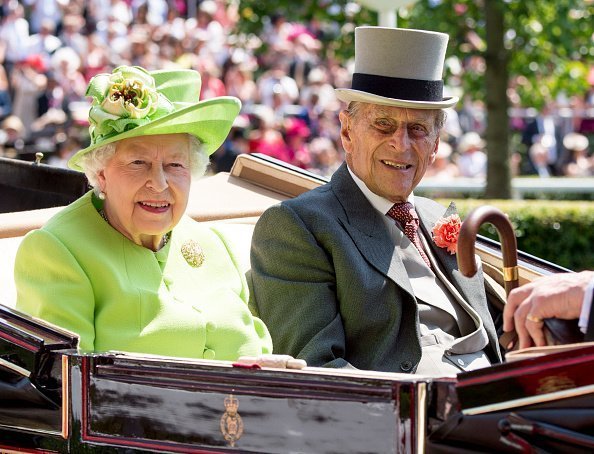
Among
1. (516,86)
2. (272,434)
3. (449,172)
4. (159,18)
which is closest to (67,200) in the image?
(272,434)

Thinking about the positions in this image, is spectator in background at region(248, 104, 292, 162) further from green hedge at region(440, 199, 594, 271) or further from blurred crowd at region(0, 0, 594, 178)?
green hedge at region(440, 199, 594, 271)

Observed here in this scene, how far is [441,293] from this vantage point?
3.65 m

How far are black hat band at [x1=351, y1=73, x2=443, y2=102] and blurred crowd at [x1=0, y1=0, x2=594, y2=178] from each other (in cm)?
575

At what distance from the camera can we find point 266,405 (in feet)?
8.48

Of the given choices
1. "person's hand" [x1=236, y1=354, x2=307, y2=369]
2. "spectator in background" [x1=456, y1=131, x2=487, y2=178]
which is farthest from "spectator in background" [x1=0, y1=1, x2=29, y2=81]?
"person's hand" [x1=236, y1=354, x2=307, y2=369]

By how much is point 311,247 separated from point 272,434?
0.95 metres

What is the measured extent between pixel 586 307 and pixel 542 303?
0.09m

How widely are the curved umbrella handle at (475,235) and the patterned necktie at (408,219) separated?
0.99 meters

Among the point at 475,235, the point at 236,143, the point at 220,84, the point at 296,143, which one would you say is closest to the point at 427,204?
the point at 475,235

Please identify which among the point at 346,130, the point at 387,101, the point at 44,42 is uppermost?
the point at 387,101

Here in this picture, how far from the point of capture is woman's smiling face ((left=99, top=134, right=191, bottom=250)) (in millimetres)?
3191

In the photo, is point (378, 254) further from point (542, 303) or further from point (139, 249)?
point (542, 303)

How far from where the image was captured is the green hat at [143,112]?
10.3 ft

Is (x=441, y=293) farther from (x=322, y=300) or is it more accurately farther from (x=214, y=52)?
(x=214, y=52)
